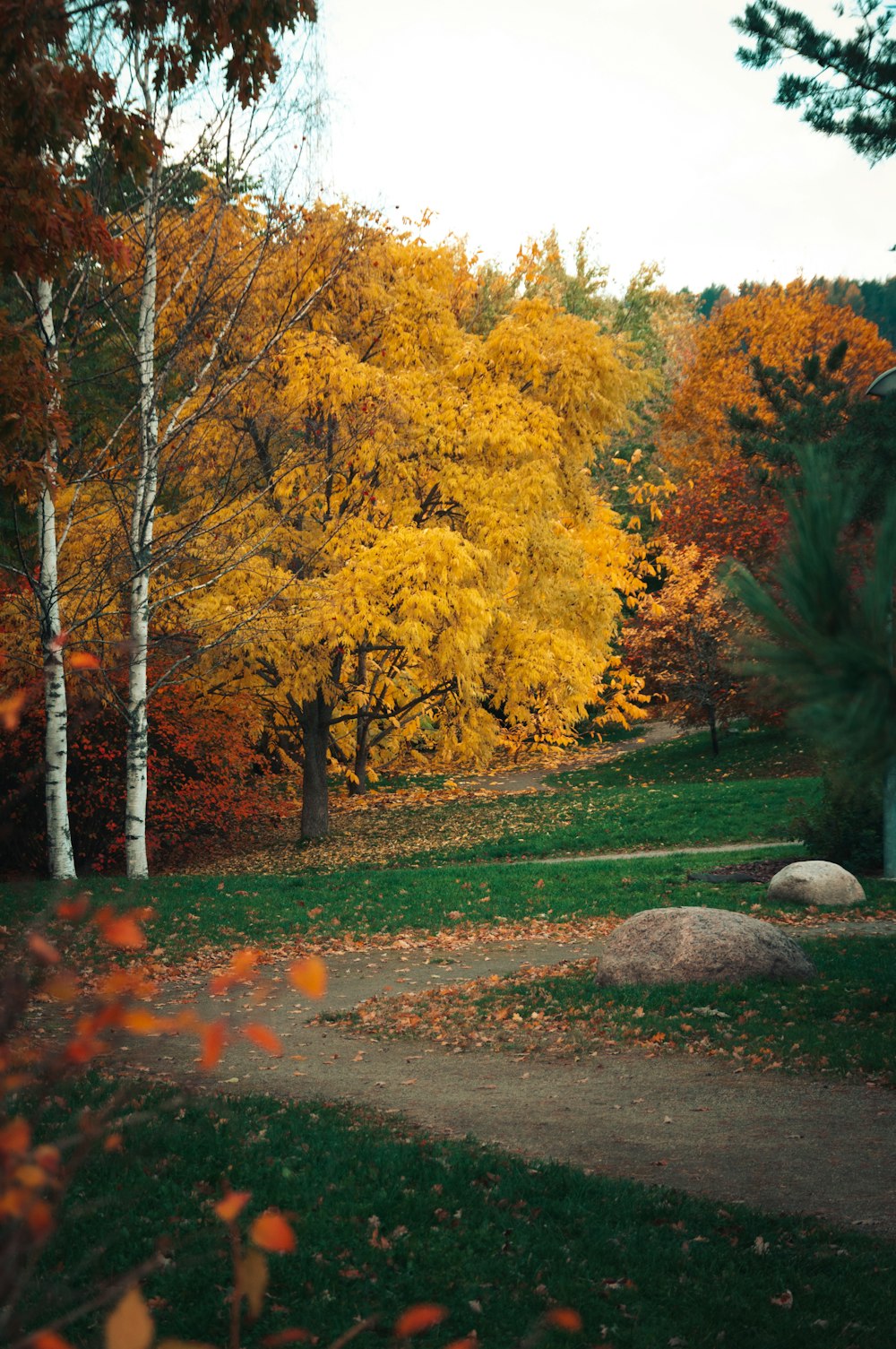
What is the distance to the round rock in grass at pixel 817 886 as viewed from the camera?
12289 millimetres

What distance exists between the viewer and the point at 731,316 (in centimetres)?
3638

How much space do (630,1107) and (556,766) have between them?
22.9 m

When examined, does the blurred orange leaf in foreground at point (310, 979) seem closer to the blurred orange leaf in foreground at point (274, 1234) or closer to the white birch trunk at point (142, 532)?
the blurred orange leaf in foreground at point (274, 1234)

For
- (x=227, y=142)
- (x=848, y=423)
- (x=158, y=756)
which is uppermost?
(x=227, y=142)

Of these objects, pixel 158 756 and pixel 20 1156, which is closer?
pixel 20 1156

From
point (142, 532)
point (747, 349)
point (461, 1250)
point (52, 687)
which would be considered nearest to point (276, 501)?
point (142, 532)

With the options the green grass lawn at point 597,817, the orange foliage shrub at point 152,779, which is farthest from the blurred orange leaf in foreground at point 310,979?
the orange foliage shrub at point 152,779

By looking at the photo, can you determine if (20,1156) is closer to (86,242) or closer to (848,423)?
(86,242)

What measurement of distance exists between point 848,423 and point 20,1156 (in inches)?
338

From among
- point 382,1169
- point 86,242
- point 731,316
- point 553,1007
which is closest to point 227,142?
point 86,242

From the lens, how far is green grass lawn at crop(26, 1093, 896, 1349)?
12.5 feet

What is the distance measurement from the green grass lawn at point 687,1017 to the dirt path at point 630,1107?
0.25m

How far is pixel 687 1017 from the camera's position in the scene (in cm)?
807

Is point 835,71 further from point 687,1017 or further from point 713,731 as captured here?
point 713,731
